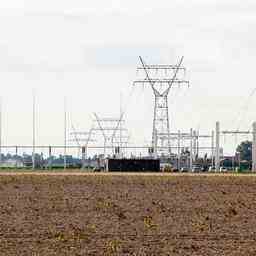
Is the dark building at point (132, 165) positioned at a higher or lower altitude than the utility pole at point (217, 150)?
lower

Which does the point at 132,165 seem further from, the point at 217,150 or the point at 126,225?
the point at 126,225

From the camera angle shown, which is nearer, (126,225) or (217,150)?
→ (126,225)

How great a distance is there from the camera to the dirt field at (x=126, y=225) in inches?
883

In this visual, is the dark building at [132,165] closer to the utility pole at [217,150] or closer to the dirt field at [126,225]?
the utility pole at [217,150]

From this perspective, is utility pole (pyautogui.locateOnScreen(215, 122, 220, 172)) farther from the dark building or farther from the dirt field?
the dirt field

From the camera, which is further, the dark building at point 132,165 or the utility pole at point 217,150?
the utility pole at point 217,150

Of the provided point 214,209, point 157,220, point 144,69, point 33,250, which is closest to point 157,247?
point 33,250

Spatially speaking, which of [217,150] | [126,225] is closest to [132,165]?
→ [217,150]

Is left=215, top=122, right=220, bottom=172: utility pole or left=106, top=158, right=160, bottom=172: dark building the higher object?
left=215, top=122, right=220, bottom=172: utility pole

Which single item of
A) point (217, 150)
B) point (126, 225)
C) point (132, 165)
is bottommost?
point (126, 225)

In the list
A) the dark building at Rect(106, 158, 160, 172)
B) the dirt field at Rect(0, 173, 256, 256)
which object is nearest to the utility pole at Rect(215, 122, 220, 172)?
the dark building at Rect(106, 158, 160, 172)

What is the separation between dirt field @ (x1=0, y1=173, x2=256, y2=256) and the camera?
883 inches

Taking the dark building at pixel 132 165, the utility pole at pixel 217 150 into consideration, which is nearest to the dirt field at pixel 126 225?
the dark building at pixel 132 165

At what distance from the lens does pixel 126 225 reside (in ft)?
92.5
